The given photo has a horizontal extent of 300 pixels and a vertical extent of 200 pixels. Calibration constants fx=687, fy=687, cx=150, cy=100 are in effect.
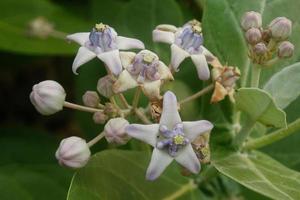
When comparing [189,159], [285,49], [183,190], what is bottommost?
[183,190]

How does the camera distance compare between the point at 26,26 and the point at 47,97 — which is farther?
the point at 26,26

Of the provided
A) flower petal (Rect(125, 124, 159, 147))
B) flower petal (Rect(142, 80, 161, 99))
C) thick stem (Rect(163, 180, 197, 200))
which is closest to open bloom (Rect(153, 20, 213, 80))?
flower petal (Rect(142, 80, 161, 99))

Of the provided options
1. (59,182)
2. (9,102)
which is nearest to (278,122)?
(59,182)

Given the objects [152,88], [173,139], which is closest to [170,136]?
[173,139]

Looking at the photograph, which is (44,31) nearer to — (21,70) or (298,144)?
(21,70)

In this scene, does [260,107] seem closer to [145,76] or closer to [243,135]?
[243,135]

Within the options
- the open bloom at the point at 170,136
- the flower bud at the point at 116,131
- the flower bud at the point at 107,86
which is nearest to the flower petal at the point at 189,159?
the open bloom at the point at 170,136
